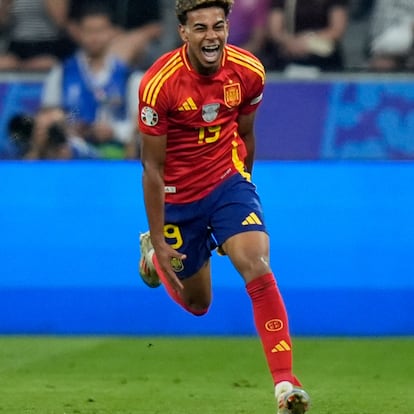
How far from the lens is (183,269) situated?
650 cm

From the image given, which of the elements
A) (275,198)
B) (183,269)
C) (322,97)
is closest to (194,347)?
(275,198)

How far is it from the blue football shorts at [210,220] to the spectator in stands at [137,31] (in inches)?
239

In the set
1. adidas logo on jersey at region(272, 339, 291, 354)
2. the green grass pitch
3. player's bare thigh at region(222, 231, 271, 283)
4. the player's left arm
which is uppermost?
the player's left arm

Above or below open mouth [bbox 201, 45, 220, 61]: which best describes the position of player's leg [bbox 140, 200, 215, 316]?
below

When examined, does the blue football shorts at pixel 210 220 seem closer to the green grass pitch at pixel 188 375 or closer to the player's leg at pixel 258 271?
the player's leg at pixel 258 271

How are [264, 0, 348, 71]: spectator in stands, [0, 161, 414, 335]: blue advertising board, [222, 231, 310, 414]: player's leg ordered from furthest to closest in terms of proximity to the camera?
[264, 0, 348, 71]: spectator in stands
[0, 161, 414, 335]: blue advertising board
[222, 231, 310, 414]: player's leg

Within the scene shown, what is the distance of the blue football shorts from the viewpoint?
19.4ft

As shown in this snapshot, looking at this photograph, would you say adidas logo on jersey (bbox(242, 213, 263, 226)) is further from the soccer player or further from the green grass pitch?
the green grass pitch

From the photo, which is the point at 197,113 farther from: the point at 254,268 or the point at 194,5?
the point at 254,268

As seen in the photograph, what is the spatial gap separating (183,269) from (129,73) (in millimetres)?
6039

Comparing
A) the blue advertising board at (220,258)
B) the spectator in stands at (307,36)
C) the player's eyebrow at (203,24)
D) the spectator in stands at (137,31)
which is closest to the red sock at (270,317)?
the player's eyebrow at (203,24)

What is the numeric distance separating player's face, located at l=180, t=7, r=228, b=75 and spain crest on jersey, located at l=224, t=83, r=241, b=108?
0.71 ft

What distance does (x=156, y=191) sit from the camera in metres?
5.86

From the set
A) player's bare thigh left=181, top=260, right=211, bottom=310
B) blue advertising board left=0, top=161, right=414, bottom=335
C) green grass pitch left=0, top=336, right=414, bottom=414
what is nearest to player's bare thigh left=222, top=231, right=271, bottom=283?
player's bare thigh left=181, top=260, right=211, bottom=310
